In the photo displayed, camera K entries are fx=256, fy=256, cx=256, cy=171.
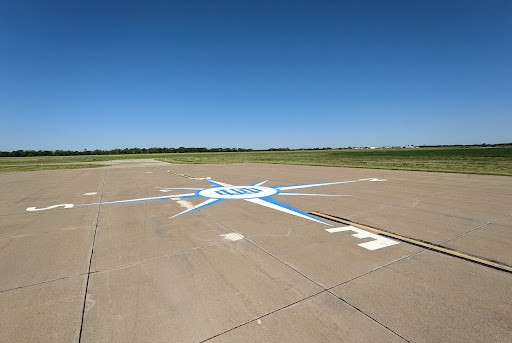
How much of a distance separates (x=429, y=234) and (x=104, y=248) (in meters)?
6.90

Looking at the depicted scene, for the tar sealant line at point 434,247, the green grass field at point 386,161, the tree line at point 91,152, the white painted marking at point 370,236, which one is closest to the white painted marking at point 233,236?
the white painted marking at point 370,236

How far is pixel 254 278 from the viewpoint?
12.6 feet

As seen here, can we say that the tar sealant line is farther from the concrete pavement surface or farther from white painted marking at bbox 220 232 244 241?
white painted marking at bbox 220 232 244 241

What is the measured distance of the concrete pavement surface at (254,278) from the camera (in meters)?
2.79

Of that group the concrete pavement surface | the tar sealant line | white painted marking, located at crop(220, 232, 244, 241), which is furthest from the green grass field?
white painted marking, located at crop(220, 232, 244, 241)

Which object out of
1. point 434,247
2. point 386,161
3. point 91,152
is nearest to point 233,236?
point 434,247

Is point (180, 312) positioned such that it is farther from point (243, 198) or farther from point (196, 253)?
point (243, 198)

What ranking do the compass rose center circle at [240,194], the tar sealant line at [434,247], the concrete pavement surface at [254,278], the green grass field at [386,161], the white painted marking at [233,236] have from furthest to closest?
the green grass field at [386,161], the compass rose center circle at [240,194], the white painted marking at [233,236], the tar sealant line at [434,247], the concrete pavement surface at [254,278]

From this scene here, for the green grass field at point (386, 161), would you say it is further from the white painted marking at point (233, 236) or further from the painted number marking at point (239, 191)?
the white painted marking at point (233, 236)

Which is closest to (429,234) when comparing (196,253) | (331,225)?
(331,225)

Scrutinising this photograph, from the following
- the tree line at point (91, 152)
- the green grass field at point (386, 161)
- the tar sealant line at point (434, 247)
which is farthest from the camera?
the tree line at point (91, 152)

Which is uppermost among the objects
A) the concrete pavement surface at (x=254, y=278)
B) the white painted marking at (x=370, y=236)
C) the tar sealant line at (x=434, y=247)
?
A: the tar sealant line at (x=434, y=247)

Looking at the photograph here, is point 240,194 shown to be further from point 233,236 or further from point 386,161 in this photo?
point 386,161

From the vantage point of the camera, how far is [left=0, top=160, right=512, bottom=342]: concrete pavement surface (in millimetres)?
2793
